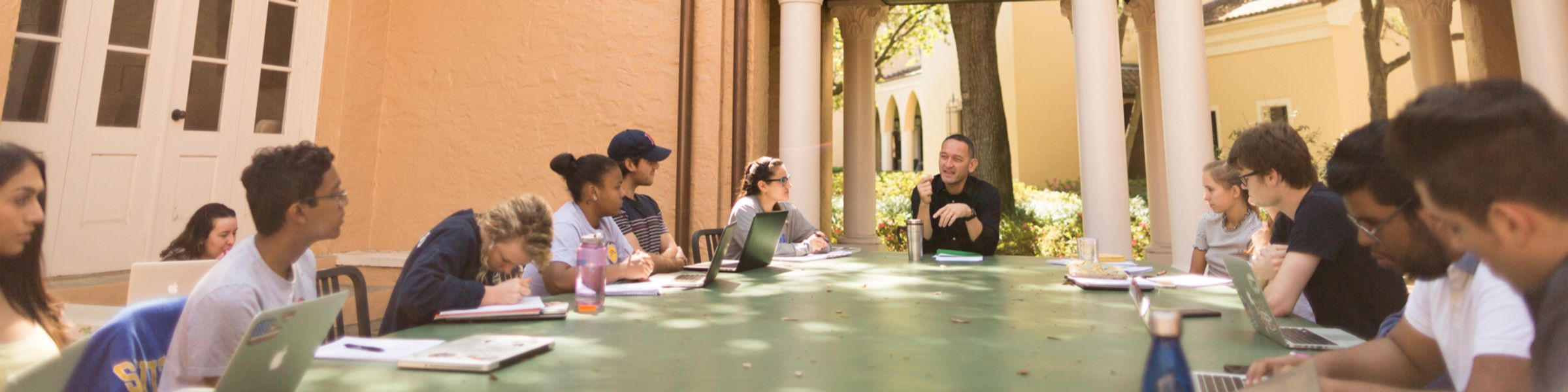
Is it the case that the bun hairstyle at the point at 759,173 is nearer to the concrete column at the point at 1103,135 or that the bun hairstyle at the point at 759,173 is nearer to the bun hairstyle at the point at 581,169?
the bun hairstyle at the point at 581,169

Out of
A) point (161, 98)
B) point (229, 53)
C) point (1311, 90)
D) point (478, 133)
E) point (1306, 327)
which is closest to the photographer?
point (1306, 327)

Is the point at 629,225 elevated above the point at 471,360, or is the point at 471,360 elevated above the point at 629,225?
the point at 629,225

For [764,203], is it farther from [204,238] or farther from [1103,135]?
[204,238]

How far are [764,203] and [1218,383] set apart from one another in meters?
3.56

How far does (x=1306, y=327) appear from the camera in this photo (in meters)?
2.42

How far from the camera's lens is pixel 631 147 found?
467 cm

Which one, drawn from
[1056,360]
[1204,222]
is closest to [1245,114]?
[1204,222]

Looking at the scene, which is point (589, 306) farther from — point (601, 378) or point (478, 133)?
point (478, 133)

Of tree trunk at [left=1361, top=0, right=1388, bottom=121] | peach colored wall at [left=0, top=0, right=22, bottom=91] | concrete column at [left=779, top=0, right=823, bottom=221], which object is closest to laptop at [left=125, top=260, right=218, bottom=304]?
peach colored wall at [left=0, top=0, right=22, bottom=91]

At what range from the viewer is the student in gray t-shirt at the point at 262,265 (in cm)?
177

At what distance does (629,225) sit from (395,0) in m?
3.99

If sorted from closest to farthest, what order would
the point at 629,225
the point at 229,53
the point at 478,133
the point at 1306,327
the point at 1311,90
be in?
the point at 1306,327, the point at 629,225, the point at 229,53, the point at 478,133, the point at 1311,90

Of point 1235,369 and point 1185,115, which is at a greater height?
point 1185,115

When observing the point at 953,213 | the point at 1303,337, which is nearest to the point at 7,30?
the point at 953,213
